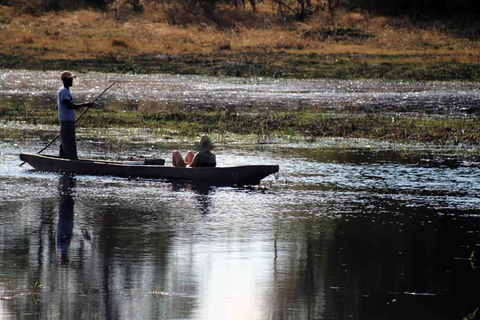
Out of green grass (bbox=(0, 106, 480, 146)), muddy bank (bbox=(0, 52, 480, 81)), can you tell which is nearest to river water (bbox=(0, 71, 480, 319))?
green grass (bbox=(0, 106, 480, 146))

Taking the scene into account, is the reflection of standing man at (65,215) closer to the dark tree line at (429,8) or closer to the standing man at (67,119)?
the standing man at (67,119)

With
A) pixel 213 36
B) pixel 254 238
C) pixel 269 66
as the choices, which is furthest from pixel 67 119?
pixel 213 36

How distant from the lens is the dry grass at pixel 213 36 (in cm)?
4916

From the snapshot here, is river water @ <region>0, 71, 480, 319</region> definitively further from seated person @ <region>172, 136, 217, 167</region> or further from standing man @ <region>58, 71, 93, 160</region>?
standing man @ <region>58, 71, 93, 160</region>

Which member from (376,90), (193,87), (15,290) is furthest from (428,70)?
(15,290)

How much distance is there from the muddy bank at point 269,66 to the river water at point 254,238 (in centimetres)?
2060

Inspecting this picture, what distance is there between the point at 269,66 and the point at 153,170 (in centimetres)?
2778

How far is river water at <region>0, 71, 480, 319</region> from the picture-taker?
8984 millimetres

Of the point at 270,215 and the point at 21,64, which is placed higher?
the point at 21,64

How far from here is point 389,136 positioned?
22.7 metres

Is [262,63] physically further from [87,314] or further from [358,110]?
[87,314]

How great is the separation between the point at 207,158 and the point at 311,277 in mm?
6481

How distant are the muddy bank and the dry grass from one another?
1.61 meters

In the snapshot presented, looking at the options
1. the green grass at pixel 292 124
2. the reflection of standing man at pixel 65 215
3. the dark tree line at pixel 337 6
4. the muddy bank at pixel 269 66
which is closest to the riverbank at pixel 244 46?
the muddy bank at pixel 269 66
